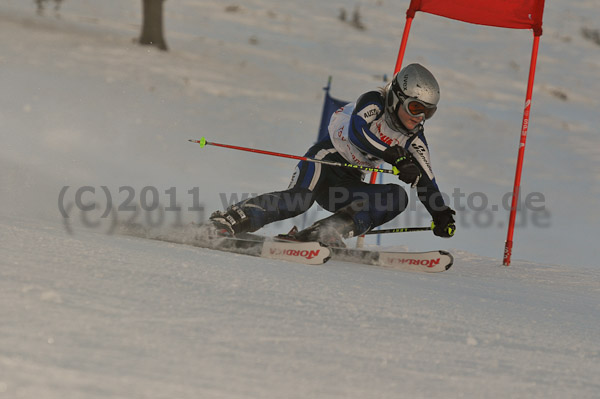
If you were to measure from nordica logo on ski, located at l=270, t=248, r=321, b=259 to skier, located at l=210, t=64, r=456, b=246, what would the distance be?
1.17 ft

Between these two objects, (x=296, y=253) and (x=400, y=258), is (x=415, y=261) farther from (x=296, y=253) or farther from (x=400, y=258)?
(x=296, y=253)

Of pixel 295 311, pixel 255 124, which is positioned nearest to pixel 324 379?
pixel 295 311

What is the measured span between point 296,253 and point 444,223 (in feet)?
3.74

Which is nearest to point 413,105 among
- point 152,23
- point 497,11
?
point 497,11

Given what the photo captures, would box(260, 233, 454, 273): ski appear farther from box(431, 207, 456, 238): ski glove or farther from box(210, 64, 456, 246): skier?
box(431, 207, 456, 238): ski glove

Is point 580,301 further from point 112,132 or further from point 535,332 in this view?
point 112,132

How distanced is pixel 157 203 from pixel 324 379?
370cm

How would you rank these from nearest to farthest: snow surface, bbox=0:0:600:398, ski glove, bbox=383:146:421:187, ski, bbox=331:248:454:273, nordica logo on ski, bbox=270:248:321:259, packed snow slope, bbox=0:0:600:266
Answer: snow surface, bbox=0:0:600:398 < nordica logo on ski, bbox=270:248:321:259 < ski glove, bbox=383:146:421:187 < ski, bbox=331:248:454:273 < packed snow slope, bbox=0:0:600:266

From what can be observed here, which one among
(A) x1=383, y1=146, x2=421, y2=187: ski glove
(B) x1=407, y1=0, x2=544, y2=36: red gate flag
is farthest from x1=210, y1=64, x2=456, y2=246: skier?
(B) x1=407, y1=0, x2=544, y2=36: red gate flag

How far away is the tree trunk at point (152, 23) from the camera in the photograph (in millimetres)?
14188

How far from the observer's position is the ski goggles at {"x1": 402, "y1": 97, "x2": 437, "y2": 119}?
4.64 metres

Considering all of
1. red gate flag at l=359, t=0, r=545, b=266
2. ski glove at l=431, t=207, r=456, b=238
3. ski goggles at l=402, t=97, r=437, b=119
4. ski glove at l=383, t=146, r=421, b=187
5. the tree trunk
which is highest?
the tree trunk

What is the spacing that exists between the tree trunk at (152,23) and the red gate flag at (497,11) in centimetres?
835

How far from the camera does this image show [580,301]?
169 inches
